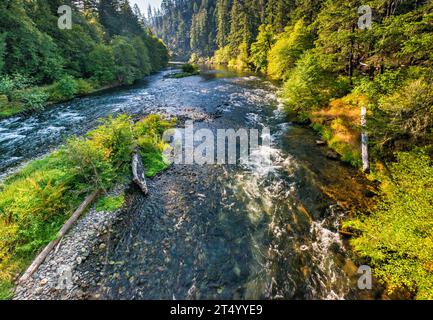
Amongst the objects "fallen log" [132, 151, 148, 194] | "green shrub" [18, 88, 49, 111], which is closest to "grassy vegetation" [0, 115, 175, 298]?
"fallen log" [132, 151, 148, 194]

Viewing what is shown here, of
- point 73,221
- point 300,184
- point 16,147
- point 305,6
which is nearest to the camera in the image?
point 73,221

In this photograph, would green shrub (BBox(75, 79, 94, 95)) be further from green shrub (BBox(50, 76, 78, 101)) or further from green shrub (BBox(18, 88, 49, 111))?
green shrub (BBox(18, 88, 49, 111))

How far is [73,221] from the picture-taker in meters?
6.97

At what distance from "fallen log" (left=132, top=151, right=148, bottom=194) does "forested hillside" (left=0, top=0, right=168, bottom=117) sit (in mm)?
16217

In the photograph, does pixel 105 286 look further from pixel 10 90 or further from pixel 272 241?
pixel 10 90

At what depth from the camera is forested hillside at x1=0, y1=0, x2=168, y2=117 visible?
19062 millimetres

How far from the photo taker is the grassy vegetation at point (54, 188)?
578cm

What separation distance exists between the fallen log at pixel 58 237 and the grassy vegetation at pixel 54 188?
24cm

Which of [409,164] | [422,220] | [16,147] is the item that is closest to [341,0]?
[409,164]

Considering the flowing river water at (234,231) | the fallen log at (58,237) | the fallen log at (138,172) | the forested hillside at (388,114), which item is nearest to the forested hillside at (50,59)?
the flowing river water at (234,231)

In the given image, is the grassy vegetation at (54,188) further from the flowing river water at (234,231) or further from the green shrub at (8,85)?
the green shrub at (8,85)

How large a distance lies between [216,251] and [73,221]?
5166 mm

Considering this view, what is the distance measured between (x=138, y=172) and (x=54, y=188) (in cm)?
325

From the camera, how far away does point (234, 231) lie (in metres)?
7.24
